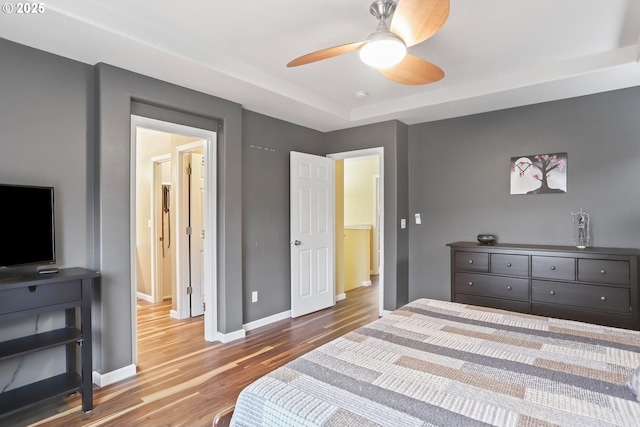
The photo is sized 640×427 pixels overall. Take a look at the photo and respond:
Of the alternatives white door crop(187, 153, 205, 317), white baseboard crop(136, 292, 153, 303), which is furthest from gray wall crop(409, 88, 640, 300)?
white baseboard crop(136, 292, 153, 303)

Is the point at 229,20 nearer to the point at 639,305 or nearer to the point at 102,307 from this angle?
the point at 102,307

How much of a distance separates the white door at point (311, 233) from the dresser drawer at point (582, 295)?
237cm

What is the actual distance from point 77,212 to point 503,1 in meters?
3.18

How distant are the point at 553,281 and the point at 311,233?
2.57 metres

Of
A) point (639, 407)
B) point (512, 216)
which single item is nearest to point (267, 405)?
point (639, 407)

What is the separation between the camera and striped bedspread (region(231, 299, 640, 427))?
106cm

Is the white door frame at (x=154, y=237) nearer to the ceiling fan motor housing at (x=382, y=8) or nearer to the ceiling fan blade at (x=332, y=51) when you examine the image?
the ceiling fan blade at (x=332, y=51)

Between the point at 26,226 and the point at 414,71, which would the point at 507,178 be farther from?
the point at 26,226

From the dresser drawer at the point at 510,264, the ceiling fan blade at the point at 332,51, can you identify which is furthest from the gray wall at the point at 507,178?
the ceiling fan blade at the point at 332,51

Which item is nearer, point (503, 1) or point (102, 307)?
point (503, 1)

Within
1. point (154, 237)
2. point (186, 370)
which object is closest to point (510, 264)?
point (186, 370)

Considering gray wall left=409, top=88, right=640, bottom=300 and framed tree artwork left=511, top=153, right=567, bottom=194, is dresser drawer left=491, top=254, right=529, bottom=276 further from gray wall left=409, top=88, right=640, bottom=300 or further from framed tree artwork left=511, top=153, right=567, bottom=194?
framed tree artwork left=511, top=153, right=567, bottom=194

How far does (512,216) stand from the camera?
3.68 meters

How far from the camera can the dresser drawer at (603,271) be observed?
278 cm
